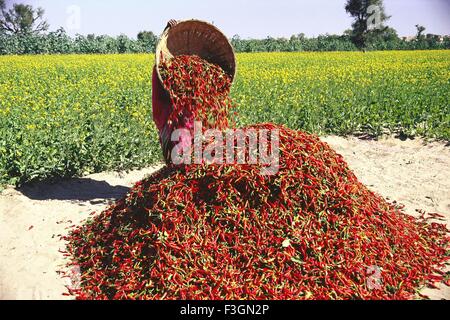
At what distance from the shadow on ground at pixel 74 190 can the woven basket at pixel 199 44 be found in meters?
2.36

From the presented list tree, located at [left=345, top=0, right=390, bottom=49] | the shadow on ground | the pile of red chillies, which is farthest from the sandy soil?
tree, located at [left=345, top=0, right=390, bottom=49]

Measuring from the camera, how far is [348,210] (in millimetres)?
4684

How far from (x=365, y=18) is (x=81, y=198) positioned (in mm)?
56944

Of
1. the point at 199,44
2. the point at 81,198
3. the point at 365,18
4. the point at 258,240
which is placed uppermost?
the point at 365,18

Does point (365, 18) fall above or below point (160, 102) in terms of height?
above

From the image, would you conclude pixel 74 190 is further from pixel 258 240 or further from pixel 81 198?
pixel 258 240

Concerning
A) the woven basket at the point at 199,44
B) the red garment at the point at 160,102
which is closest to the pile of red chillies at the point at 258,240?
the red garment at the point at 160,102

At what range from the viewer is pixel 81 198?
21.5 feet

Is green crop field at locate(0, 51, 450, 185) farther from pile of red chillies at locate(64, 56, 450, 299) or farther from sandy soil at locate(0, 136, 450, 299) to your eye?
pile of red chillies at locate(64, 56, 450, 299)

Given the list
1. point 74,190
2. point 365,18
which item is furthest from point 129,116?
point 365,18

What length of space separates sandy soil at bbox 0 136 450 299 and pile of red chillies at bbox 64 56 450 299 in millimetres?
313

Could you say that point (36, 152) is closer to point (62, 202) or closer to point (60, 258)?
point (62, 202)

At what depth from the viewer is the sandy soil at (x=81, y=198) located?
4.51 metres
